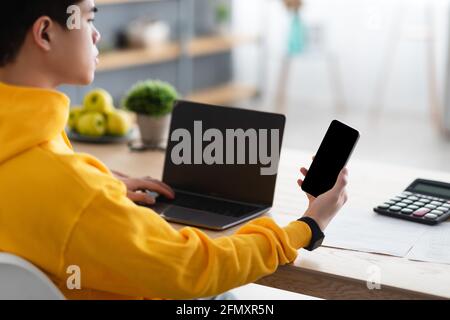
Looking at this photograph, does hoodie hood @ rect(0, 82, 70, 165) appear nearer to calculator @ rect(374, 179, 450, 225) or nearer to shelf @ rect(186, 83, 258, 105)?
calculator @ rect(374, 179, 450, 225)

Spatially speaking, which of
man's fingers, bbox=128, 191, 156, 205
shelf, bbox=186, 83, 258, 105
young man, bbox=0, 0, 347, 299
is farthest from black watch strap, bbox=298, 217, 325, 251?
shelf, bbox=186, 83, 258, 105

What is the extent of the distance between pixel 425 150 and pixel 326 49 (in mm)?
1253

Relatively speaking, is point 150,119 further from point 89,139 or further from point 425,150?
point 425,150

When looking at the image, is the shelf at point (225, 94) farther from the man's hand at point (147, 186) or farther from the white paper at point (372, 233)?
the white paper at point (372, 233)

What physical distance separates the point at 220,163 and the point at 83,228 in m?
0.61

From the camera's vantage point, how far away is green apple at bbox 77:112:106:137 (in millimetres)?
2275

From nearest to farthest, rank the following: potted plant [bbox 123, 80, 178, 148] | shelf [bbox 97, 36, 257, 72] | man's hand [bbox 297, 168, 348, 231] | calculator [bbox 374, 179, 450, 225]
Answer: man's hand [bbox 297, 168, 348, 231]
calculator [bbox 374, 179, 450, 225]
potted plant [bbox 123, 80, 178, 148]
shelf [bbox 97, 36, 257, 72]

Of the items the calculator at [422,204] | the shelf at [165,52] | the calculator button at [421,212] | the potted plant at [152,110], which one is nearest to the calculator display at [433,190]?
the calculator at [422,204]

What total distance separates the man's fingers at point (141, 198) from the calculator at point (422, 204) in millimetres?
456

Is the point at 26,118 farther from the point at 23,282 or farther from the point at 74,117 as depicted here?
the point at 74,117

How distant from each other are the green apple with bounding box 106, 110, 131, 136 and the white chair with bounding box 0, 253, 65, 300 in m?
1.07

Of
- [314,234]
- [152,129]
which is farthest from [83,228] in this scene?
[152,129]

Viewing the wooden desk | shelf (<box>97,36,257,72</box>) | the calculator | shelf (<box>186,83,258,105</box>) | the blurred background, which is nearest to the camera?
the wooden desk
